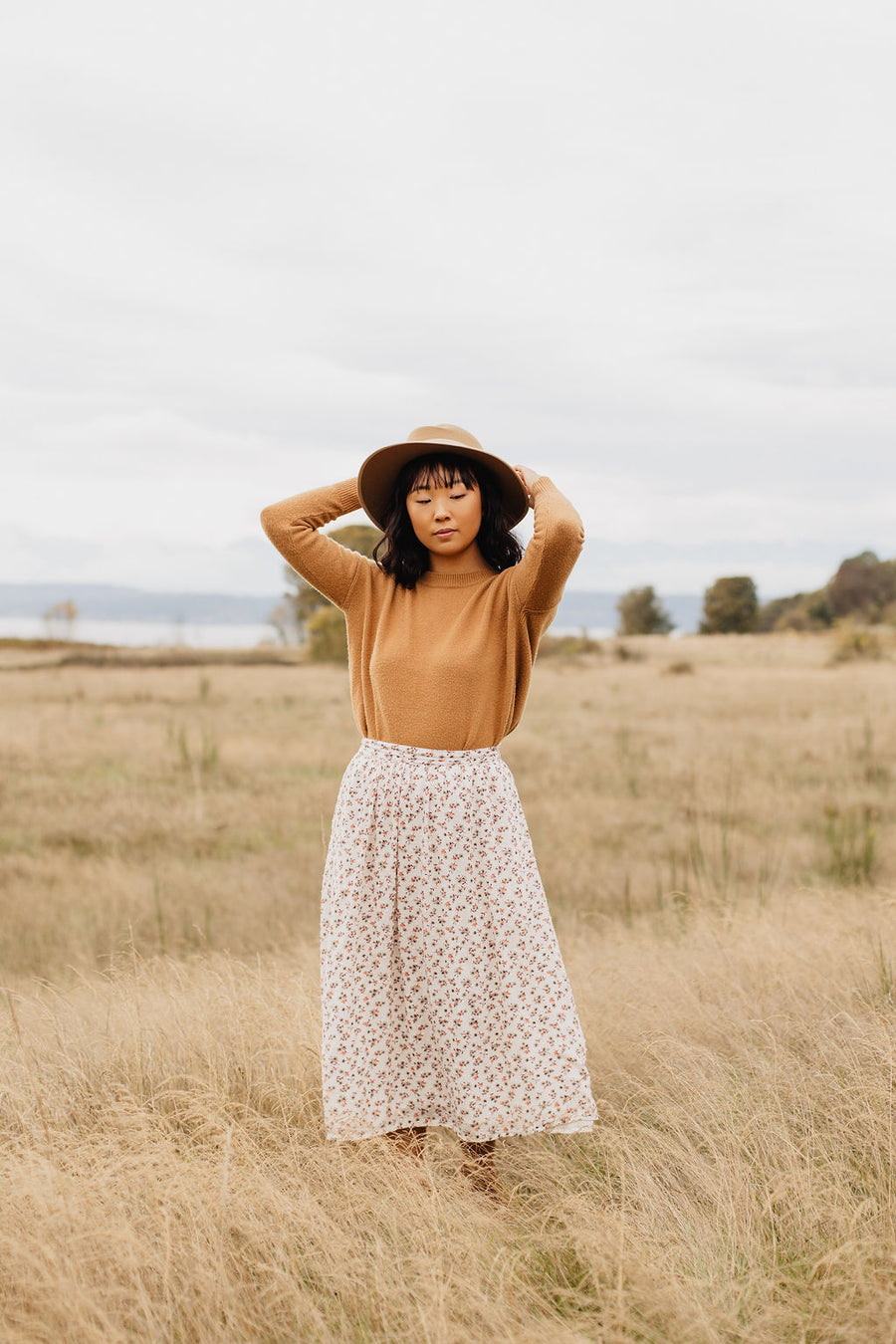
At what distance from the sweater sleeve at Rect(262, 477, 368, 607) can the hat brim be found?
58 millimetres

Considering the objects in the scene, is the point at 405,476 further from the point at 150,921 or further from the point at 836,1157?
the point at 150,921

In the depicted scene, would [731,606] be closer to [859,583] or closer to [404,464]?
[859,583]

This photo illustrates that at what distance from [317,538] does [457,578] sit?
425 mm

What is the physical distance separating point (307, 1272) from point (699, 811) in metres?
8.52

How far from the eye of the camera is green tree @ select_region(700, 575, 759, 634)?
63.4 m

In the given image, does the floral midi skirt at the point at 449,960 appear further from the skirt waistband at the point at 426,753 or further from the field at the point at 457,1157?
the field at the point at 457,1157

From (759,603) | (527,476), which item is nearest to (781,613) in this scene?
Answer: (759,603)

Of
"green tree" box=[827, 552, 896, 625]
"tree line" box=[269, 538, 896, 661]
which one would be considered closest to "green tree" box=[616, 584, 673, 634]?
"tree line" box=[269, 538, 896, 661]

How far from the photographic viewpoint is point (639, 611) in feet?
222

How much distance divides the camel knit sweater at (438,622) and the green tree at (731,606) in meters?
62.7

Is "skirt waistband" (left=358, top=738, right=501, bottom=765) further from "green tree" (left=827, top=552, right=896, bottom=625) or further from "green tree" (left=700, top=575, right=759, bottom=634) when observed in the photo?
"green tree" (left=827, top=552, right=896, bottom=625)

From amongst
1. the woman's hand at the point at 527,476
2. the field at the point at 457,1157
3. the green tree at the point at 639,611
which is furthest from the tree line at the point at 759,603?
the woman's hand at the point at 527,476

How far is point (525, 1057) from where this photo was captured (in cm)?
266

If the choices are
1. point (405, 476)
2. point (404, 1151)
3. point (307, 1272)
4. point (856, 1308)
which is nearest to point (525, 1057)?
point (404, 1151)
